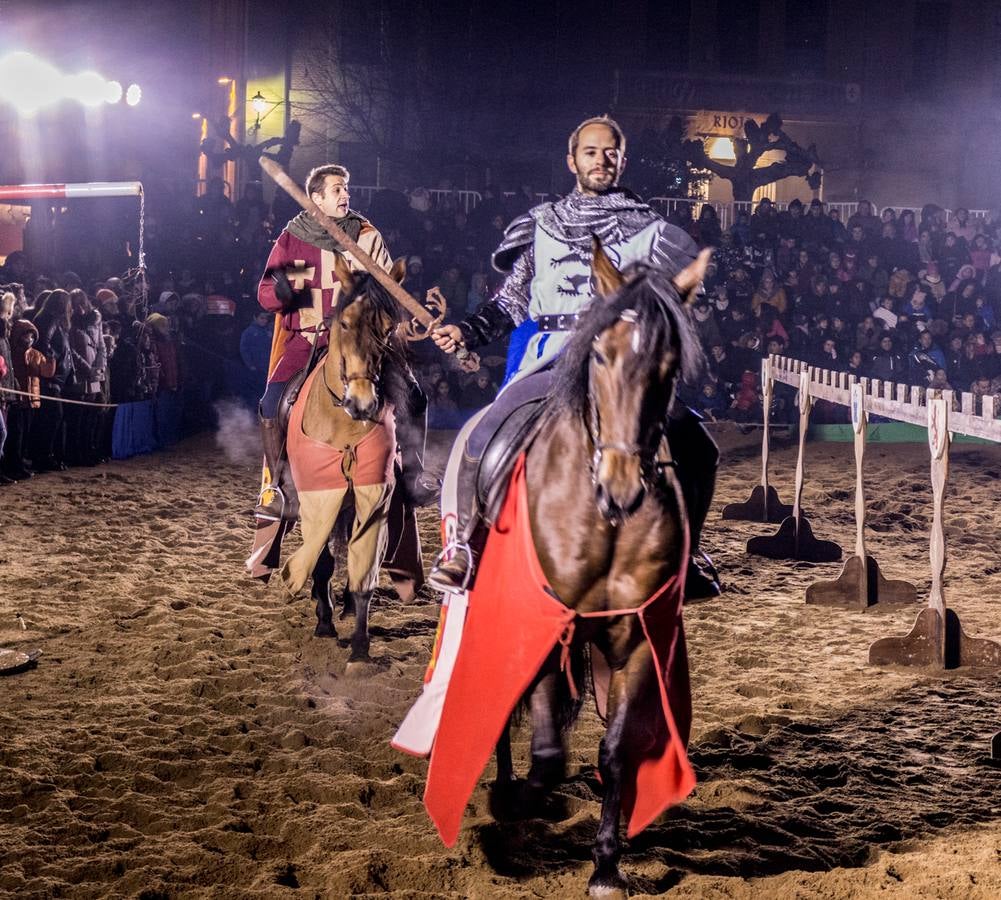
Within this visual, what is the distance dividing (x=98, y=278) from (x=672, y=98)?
18.1 metres

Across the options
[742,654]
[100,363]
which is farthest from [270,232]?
[742,654]

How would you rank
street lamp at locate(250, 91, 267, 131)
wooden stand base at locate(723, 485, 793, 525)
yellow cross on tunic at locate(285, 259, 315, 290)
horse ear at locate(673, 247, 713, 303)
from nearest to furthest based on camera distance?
horse ear at locate(673, 247, 713, 303) < yellow cross on tunic at locate(285, 259, 315, 290) < wooden stand base at locate(723, 485, 793, 525) < street lamp at locate(250, 91, 267, 131)

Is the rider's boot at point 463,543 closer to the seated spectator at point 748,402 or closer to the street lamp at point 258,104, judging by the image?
the seated spectator at point 748,402

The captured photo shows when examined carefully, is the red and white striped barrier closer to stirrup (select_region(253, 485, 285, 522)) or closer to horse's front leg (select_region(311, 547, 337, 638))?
stirrup (select_region(253, 485, 285, 522))

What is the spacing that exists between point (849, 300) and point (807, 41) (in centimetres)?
1681

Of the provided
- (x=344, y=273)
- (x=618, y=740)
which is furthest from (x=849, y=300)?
(x=618, y=740)

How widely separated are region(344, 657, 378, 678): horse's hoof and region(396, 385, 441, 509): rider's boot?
100cm

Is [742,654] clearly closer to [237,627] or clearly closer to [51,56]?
[237,627]

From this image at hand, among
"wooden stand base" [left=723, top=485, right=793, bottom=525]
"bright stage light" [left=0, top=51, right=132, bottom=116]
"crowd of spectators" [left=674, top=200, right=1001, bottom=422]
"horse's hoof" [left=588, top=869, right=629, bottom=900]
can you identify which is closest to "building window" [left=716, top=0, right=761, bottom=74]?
"crowd of spectators" [left=674, top=200, right=1001, bottom=422]

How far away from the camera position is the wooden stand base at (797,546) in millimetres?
9531

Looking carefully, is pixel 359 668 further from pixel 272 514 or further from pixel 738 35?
pixel 738 35

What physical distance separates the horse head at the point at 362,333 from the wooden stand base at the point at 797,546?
15.9ft

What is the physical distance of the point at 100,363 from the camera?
1396cm

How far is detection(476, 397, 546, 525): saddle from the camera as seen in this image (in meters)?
4.01
